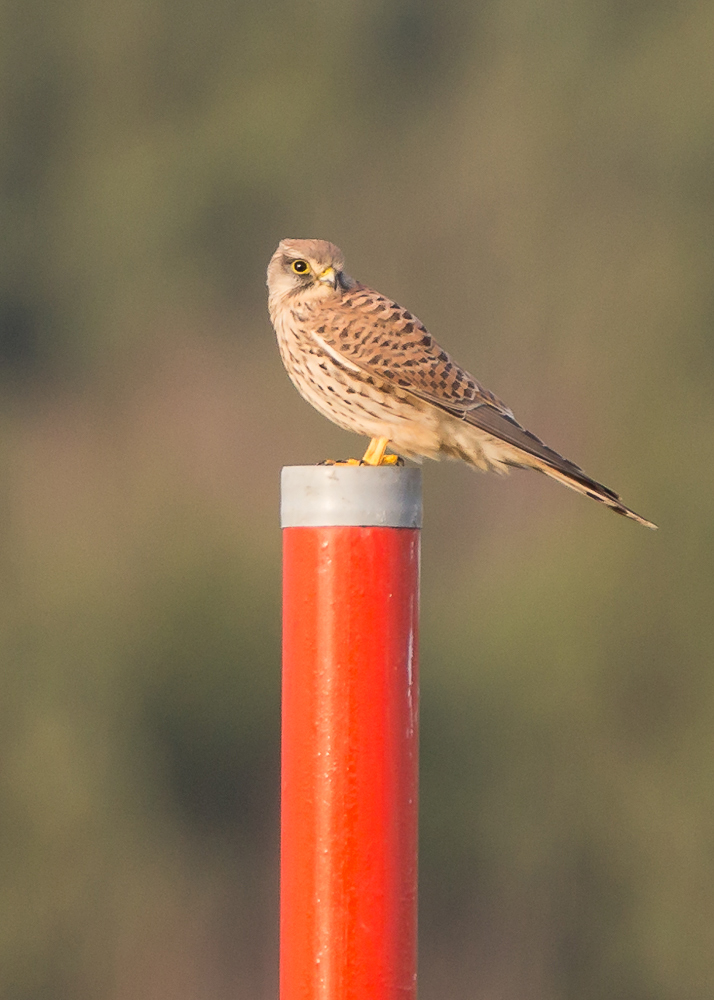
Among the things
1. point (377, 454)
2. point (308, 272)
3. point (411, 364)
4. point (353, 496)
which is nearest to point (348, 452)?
point (308, 272)

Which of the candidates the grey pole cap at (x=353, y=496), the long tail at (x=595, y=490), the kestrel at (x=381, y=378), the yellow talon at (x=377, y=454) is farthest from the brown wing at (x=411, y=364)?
the grey pole cap at (x=353, y=496)

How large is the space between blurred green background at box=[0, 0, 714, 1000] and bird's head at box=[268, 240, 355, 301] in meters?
10.3

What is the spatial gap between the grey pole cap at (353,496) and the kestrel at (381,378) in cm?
133

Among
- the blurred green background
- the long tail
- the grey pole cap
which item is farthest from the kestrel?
the blurred green background

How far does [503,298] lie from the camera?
21.3 m

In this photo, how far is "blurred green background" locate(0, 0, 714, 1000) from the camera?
15.5m

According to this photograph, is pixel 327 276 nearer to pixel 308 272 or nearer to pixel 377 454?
pixel 308 272

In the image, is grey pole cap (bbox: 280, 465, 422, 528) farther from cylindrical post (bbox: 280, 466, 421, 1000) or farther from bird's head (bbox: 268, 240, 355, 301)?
bird's head (bbox: 268, 240, 355, 301)

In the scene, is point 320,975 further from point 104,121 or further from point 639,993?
point 104,121

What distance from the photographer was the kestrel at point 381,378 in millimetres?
4984

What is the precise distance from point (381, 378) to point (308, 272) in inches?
15.6

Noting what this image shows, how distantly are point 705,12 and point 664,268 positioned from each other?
14.6 feet

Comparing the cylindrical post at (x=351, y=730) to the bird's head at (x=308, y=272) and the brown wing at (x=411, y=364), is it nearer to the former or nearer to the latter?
the brown wing at (x=411, y=364)

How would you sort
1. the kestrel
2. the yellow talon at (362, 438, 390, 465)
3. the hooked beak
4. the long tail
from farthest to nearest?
1. the hooked beak
2. the kestrel
3. the yellow talon at (362, 438, 390, 465)
4. the long tail
